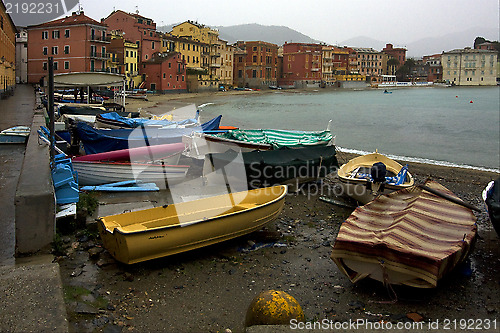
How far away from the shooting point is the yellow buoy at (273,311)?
4852 mm

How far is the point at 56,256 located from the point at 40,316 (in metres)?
2.65

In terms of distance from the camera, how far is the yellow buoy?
4.85 m

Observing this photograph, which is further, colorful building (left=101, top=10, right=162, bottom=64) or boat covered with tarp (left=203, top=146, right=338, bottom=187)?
colorful building (left=101, top=10, right=162, bottom=64)

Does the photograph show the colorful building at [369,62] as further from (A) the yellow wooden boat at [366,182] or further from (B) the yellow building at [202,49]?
(A) the yellow wooden boat at [366,182]

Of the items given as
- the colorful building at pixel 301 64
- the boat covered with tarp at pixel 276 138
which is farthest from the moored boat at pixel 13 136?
the colorful building at pixel 301 64

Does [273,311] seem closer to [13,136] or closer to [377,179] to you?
[377,179]

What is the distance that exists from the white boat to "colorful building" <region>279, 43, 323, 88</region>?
110191 mm

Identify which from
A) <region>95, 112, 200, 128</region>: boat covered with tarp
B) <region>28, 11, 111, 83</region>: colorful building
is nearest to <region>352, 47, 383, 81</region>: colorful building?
<region>28, 11, 111, 83</region>: colorful building

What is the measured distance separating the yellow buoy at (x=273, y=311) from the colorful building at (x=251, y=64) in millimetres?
108270

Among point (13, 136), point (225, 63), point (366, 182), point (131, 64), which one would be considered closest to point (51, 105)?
point (13, 136)

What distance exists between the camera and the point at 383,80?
6284 inches

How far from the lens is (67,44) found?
56469 mm

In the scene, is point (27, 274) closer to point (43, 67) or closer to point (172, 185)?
point (172, 185)

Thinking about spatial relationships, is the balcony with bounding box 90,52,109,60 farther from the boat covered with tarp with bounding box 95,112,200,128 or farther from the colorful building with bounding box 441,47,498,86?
the colorful building with bounding box 441,47,498,86
